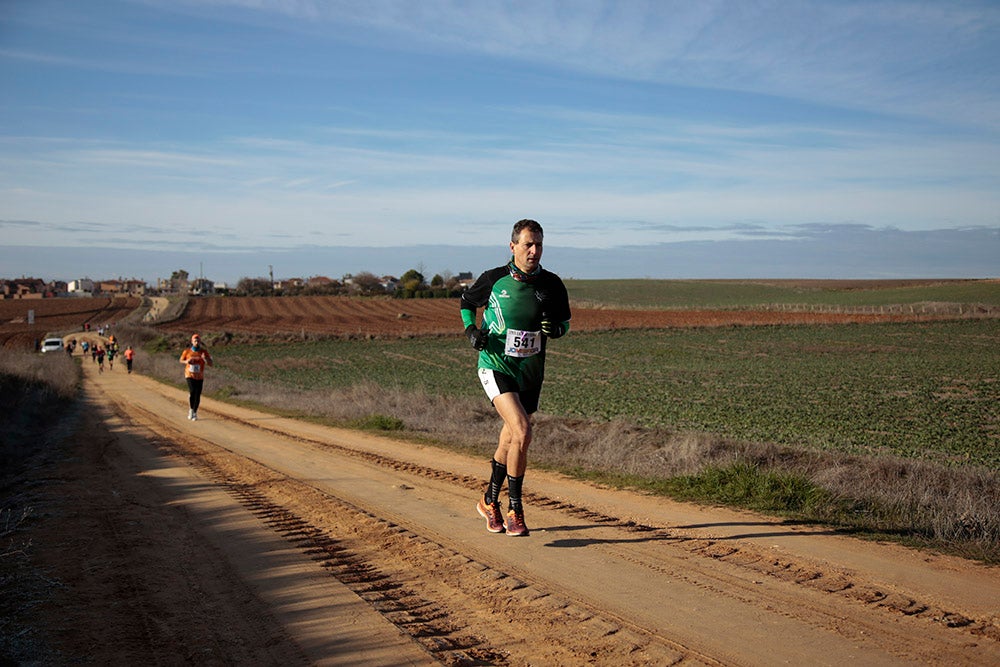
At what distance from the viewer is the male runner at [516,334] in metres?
6.68

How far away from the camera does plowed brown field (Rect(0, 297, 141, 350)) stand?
259 feet

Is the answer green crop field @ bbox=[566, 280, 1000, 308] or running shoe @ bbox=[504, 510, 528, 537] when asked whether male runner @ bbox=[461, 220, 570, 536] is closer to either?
running shoe @ bbox=[504, 510, 528, 537]

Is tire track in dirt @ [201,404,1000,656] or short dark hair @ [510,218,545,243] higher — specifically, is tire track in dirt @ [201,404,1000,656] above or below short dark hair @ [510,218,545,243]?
below

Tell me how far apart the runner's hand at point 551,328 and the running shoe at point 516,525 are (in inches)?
57.5

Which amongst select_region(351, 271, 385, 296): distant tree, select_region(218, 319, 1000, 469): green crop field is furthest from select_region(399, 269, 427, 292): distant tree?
select_region(218, 319, 1000, 469): green crop field

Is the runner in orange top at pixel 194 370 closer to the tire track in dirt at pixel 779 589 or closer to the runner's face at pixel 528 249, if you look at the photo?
the tire track in dirt at pixel 779 589

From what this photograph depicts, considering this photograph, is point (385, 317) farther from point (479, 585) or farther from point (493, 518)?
point (479, 585)

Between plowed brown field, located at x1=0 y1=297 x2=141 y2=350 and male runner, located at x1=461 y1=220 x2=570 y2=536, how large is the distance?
7006cm

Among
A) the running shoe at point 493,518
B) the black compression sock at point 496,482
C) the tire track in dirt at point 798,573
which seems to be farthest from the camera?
the black compression sock at point 496,482

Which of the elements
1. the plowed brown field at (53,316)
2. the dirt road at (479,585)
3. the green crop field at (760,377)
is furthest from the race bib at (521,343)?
the plowed brown field at (53,316)

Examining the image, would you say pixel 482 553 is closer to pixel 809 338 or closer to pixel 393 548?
pixel 393 548

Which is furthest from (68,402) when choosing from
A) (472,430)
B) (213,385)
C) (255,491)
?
(255,491)

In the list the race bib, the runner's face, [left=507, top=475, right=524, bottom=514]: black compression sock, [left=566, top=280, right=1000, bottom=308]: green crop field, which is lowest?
[left=507, top=475, right=524, bottom=514]: black compression sock

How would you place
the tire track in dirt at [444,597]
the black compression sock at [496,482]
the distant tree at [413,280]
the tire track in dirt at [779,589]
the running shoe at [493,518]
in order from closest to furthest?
1. the tire track in dirt at [444,597]
2. the tire track in dirt at [779,589]
3. the running shoe at [493,518]
4. the black compression sock at [496,482]
5. the distant tree at [413,280]
